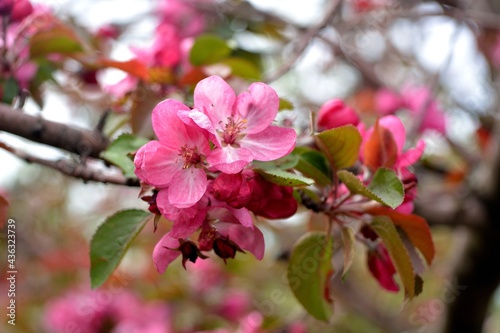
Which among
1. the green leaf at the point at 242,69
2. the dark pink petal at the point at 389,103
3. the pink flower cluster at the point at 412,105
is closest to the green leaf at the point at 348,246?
the green leaf at the point at 242,69

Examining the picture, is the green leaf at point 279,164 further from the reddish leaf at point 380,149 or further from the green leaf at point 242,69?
the green leaf at point 242,69

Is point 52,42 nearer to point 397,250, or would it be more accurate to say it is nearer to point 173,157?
point 173,157

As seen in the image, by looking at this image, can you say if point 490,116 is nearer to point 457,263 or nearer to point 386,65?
point 457,263

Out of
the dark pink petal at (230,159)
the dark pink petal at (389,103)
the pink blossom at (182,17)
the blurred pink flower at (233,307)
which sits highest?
the dark pink petal at (230,159)

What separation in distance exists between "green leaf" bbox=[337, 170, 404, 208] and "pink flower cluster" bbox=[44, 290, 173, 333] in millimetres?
1071

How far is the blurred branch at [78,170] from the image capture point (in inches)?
33.9

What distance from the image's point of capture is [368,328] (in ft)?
7.98

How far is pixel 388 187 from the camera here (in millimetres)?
746

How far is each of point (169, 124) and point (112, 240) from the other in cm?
23

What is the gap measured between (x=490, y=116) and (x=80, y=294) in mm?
1574

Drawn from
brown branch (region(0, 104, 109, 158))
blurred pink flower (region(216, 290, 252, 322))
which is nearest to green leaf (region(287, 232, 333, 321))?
brown branch (region(0, 104, 109, 158))

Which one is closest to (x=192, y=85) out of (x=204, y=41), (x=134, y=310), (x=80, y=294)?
(x=204, y=41)

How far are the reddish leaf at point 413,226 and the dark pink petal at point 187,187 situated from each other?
27 cm

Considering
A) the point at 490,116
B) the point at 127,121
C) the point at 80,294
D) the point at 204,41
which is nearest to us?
the point at 127,121
